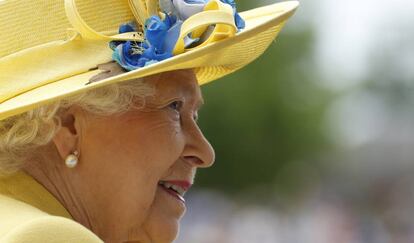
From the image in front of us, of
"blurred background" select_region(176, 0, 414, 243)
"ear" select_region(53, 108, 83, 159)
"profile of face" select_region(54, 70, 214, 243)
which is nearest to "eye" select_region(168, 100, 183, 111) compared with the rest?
"profile of face" select_region(54, 70, 214, 243)

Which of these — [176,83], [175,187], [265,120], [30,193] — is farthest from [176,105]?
[265,120]

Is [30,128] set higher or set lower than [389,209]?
higher

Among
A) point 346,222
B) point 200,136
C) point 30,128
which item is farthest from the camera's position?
point 346,222

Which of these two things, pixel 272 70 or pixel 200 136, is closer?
pixel 200 136

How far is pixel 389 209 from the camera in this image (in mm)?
9836

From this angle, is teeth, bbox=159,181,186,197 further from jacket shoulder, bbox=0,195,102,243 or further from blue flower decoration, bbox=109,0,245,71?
jacket shoulder, bbox=0,195,102,243

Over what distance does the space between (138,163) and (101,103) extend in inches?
5.2

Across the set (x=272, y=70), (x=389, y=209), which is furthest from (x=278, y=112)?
(x=389, y=209)

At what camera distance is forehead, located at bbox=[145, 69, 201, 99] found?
2.26 metres

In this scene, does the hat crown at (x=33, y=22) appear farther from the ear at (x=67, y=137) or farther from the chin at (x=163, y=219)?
the chin at (x=163, y=219)

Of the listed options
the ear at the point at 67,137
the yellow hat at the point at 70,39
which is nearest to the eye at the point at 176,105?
the yellow hat at the point at 70,39

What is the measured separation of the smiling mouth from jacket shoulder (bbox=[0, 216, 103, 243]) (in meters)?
0.50

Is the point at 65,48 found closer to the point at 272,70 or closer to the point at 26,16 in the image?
the point at 26,16

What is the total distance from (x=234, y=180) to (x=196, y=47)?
40.9ft
